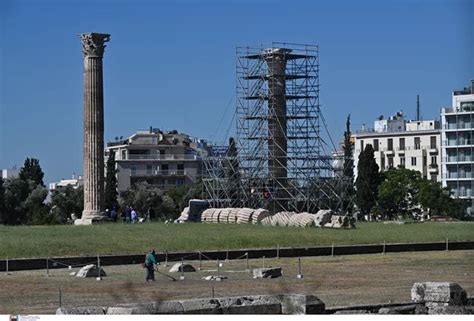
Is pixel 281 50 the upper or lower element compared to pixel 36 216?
upper

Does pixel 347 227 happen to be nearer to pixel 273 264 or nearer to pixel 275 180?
pixel 275 180

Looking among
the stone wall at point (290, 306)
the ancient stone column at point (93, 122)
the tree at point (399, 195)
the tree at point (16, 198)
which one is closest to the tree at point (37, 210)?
the tree at point (16, 198)

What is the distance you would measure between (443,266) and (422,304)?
27.9 ft

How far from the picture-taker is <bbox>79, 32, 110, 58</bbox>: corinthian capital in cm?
3553

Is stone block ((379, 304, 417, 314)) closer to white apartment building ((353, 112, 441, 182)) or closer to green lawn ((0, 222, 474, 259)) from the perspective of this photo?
green lawn ((0, 222, 474, 259))

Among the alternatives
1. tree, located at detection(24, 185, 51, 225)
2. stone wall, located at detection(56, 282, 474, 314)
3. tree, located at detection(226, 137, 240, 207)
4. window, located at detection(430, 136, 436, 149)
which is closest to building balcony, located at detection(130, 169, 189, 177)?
window, located at detection(430, 136, 436, 149)

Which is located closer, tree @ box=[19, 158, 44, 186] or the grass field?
the grass field

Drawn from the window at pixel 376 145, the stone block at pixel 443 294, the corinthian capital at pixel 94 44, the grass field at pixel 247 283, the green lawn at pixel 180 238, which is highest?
the corinthian capital at pixel 94 44

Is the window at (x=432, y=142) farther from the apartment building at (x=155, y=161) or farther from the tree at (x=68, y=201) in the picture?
the tree at (x=68, y=201)

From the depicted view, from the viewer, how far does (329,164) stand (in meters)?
44.6

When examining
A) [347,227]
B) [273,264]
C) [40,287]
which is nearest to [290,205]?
[347,227]

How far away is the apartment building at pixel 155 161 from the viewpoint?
76.4 metres

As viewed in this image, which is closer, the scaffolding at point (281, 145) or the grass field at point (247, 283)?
the grass field at point (247, 283)

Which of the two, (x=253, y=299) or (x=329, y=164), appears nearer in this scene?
(x=253, y=299)
